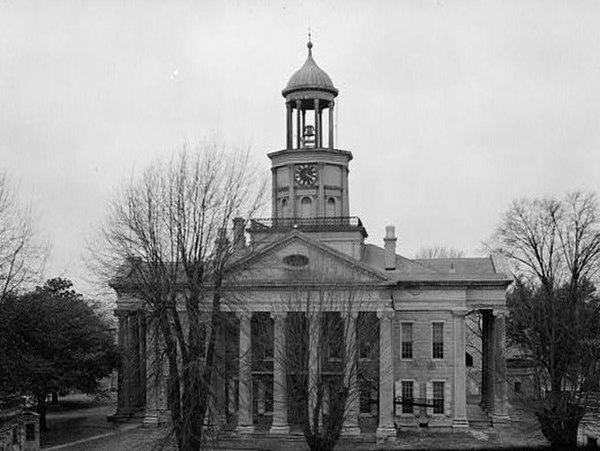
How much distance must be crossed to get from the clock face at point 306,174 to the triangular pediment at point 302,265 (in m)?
8.01

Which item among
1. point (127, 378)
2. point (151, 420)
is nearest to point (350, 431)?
point (151, 420)

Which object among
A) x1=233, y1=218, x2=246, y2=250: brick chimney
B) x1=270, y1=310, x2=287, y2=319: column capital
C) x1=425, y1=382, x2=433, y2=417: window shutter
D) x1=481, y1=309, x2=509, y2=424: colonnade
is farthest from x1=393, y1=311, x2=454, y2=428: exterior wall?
x1=233, y1=218, x2=246, y2=250: brick chimney

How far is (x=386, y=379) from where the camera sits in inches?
2067

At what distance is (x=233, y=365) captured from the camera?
4359 centimetres

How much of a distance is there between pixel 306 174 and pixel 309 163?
0.72m

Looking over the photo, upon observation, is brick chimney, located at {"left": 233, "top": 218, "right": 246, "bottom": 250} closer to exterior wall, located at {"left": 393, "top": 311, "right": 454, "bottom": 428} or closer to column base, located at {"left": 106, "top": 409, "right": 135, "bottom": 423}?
exterior wall, located at {"left": 393, "top": 311, "right": 454, "bottom": 428}

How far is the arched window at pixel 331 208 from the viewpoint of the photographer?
60.8 metres

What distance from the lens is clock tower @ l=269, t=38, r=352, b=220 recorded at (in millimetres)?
60188

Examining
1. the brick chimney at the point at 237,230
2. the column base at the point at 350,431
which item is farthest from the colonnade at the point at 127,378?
the brick chimney at the point at 237,230

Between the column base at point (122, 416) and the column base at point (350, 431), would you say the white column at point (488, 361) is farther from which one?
the column base at point (122, 416)

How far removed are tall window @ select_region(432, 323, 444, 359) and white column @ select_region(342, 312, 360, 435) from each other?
7023mm

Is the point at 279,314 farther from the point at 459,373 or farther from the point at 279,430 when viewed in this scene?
the point at 459,373

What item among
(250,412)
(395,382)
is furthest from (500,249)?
(250,412)

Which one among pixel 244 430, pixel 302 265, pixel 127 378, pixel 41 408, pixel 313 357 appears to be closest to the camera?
pixel 313 357
